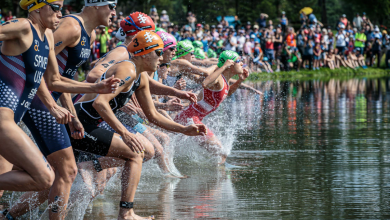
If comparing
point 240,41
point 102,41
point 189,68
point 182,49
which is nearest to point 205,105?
point 189,68

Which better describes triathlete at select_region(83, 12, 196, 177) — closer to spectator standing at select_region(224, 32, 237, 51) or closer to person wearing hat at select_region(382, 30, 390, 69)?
spectator standing at select_region(224, 32, 237, 51)

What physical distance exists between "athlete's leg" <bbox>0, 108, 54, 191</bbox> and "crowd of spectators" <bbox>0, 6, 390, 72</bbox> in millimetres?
16035

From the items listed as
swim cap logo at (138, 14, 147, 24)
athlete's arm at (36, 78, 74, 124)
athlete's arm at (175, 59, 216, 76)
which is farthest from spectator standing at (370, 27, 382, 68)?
athlete's arm at (36, 78, 74, 124)

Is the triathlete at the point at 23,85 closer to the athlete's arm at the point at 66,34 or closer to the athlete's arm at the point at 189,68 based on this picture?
the athlete's arm at the point at 66,34

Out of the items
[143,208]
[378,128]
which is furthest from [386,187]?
[378,128]

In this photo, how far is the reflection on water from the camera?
523 centimetres

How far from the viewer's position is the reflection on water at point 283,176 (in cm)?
523

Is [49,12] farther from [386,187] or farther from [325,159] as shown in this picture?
[325,159]

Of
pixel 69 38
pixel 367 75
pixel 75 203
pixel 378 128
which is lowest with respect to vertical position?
pixel 367 75

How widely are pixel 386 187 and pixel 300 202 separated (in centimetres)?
110

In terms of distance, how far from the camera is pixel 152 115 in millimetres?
5398

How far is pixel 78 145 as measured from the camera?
496 centimetres

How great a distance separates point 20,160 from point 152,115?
5.26 feet

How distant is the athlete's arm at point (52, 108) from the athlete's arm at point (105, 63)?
1.11m
